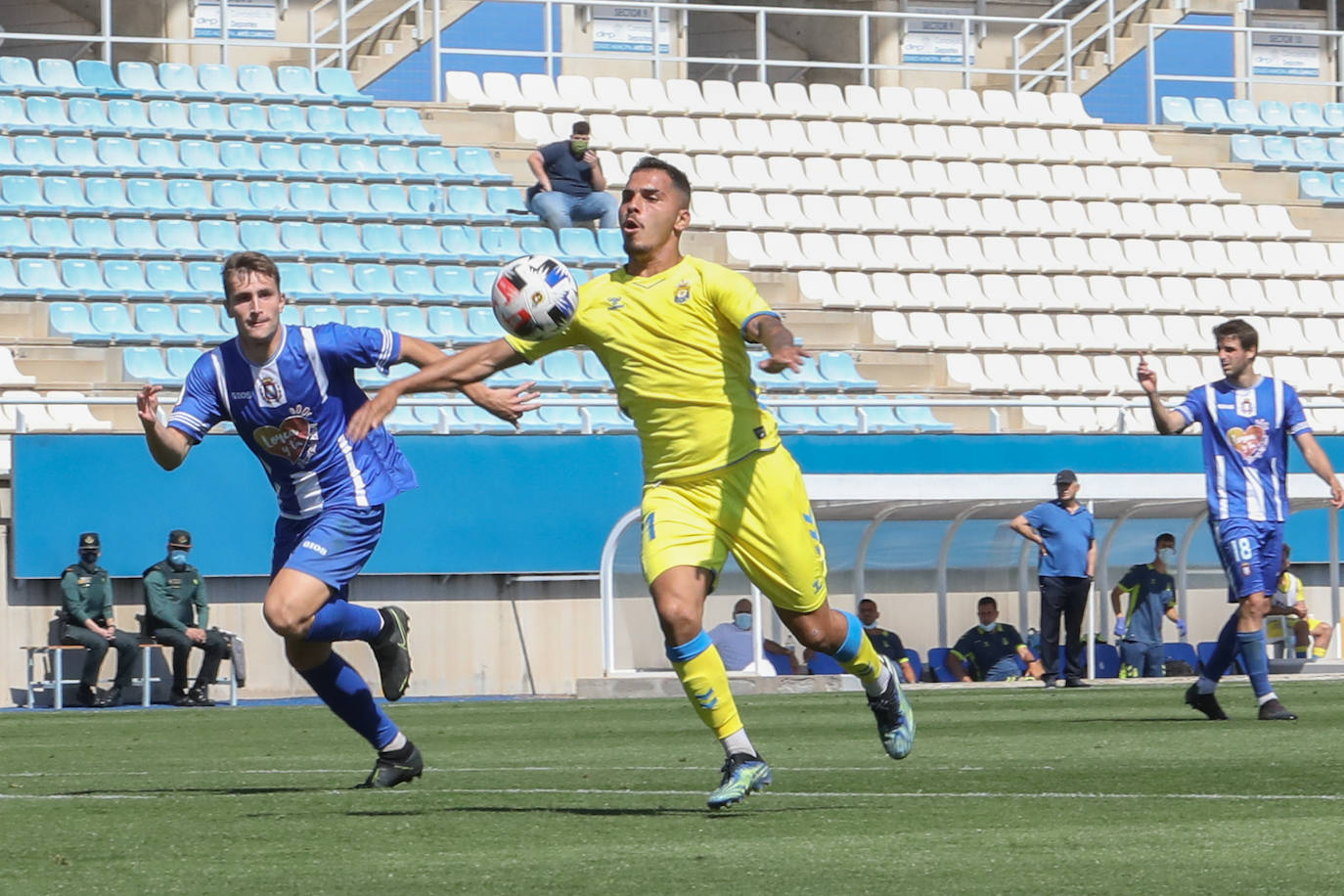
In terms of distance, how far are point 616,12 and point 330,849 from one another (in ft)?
92.7

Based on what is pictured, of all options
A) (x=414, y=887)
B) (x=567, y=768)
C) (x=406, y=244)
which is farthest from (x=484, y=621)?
(x=414, y=887)

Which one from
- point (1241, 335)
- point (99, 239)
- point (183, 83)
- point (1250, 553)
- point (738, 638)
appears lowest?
point (738, 638)

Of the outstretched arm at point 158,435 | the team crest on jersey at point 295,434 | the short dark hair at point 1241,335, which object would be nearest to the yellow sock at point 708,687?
the team crest on jersey at point 295,434

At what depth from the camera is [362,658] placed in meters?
21.2

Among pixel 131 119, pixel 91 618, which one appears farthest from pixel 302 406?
pixel 131 119

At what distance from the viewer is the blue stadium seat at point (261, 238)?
2358cm

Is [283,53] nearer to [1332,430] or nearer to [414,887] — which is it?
[1332,430]

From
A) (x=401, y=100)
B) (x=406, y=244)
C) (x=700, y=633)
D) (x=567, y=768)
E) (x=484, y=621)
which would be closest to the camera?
(x=700, y=633)

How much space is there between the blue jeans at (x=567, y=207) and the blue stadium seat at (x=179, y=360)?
4.91 metres

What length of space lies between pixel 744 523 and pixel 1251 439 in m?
4.52

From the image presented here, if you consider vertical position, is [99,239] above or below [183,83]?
below

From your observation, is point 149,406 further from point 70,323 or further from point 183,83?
point 183,83

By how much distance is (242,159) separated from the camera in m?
24.9

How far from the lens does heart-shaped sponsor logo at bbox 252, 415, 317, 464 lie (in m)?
8.26
